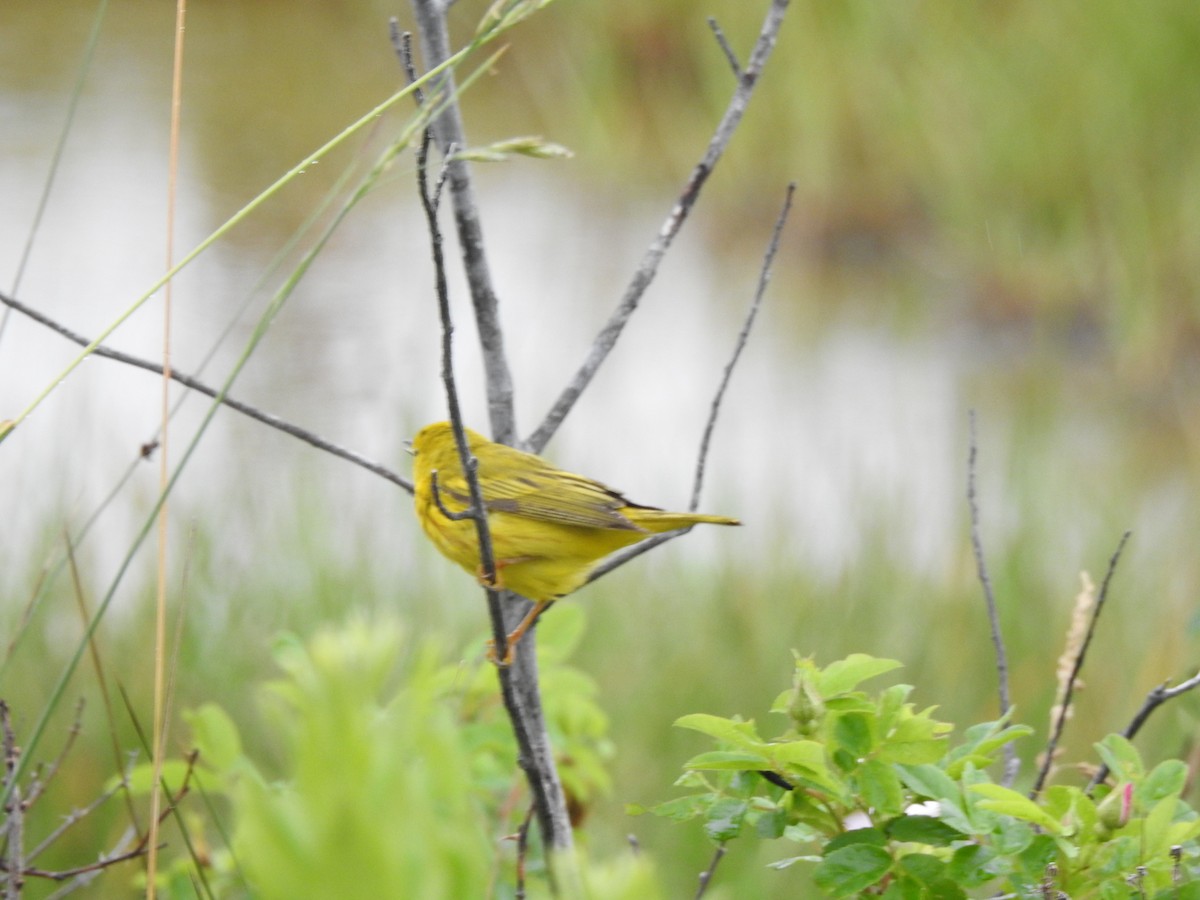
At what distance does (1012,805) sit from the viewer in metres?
0.90

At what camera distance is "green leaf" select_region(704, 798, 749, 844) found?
1.00 m

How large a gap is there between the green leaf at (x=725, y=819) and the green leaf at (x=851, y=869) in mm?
68

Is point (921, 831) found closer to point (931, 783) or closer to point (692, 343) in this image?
point (931, 783)

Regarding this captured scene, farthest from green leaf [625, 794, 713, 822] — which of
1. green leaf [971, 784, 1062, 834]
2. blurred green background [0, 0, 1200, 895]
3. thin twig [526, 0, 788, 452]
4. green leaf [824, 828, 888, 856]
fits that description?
blurred green background [0, 0, 1200, 895]

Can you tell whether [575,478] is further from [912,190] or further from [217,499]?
[912,190]

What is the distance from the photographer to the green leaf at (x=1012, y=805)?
0.90 meters

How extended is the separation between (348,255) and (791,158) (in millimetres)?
2272

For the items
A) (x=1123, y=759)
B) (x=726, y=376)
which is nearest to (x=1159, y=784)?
(x=1123, y=759)

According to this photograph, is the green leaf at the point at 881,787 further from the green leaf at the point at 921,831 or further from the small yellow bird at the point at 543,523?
the small yellow bird at the point at 543,523

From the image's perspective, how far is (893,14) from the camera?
6.78 m

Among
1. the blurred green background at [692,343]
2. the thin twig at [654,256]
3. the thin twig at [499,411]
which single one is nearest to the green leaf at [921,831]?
the thin twig at [499,411]

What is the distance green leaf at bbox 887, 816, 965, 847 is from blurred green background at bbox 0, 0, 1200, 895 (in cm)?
89

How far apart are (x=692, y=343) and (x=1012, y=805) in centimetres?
458

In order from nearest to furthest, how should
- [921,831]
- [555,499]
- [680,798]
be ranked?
[921,831]
[680,798]
[555,499]
